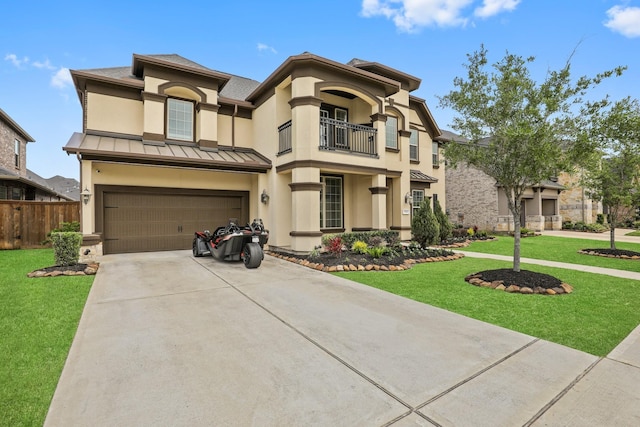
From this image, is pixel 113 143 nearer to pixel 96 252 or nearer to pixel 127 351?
pixel 96 252

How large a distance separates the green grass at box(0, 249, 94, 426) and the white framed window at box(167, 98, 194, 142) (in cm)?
659

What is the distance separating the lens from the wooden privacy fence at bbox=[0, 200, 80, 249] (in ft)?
38.6

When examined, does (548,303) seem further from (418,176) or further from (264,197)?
(418,176)

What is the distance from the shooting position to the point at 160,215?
11523 millimetres

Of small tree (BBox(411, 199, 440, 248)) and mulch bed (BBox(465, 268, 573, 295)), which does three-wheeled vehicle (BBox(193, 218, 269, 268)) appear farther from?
small tree (BBox(411, 199, 440, 248))

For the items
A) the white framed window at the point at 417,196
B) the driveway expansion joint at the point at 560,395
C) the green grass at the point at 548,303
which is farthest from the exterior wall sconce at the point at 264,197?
→ the driveway expansion joint at the point at 560,395

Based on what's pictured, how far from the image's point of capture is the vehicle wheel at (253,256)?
8258mm

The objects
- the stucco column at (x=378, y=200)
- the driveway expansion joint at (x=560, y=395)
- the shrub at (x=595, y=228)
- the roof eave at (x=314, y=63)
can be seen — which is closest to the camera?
the driveway expansion joint at (x=560, y=395)

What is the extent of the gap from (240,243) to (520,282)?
22.6ft

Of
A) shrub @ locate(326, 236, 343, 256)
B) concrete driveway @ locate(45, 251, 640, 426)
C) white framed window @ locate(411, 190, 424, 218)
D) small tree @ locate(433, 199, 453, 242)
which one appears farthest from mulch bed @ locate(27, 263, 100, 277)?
white framed window @ locate(411, 190, 424, 218)

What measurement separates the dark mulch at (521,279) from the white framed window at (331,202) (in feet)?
22.1

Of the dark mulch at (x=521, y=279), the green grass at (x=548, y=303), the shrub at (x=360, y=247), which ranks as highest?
the shrub at (x=360, y=247)

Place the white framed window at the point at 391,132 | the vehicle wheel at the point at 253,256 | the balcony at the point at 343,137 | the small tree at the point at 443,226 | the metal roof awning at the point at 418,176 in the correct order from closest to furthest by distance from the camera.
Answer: the vehicle wheel at the point at 253,256 < the balcony at the point at 343,137 < the white framed window at the point at 391,132 < the small tree at the point at 443,226 < the metal roof awning at the point at 418,176

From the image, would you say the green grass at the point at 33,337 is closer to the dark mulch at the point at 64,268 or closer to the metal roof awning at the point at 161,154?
the dark mulch at the point at 64,268
